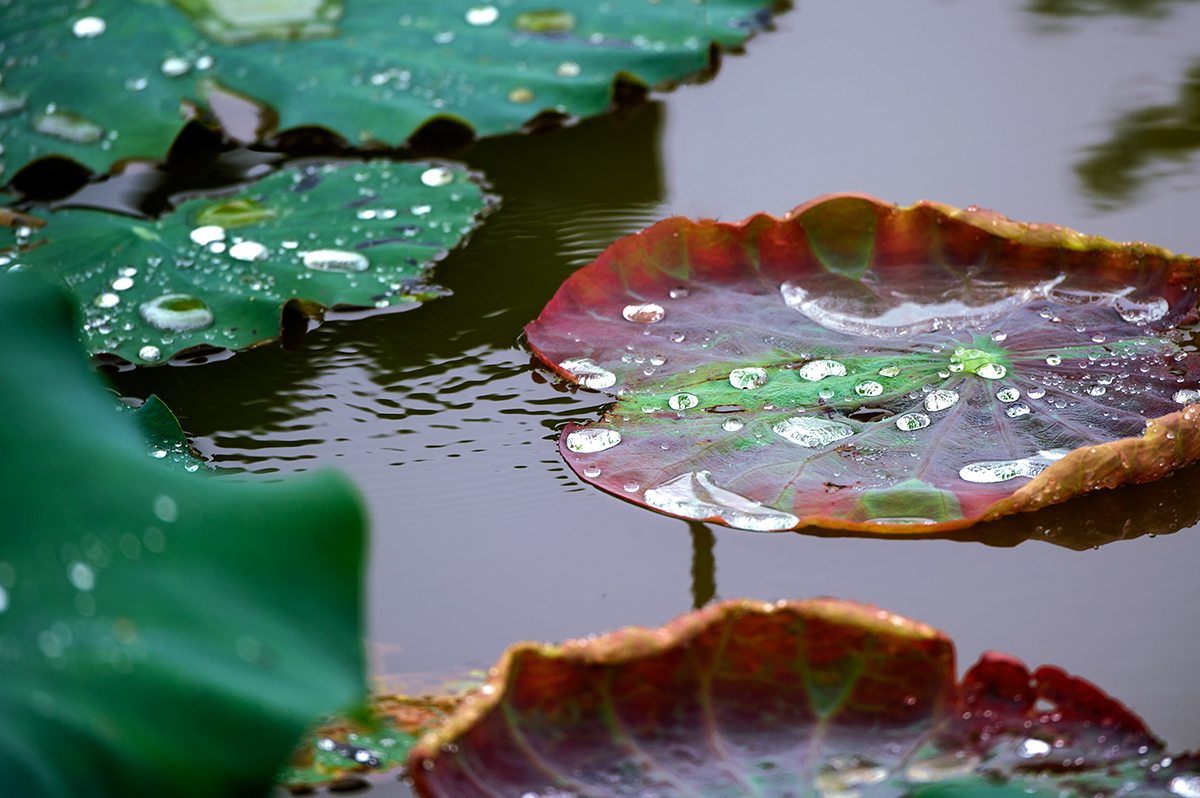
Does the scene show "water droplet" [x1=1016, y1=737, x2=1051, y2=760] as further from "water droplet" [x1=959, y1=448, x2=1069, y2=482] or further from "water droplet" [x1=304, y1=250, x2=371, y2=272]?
"water droplet" [x1=304, y1=250, x2=371, y2=272]

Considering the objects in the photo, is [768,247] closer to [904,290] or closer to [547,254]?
[904,290]

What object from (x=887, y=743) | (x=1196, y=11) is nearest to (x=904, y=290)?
(x=887, y=743)

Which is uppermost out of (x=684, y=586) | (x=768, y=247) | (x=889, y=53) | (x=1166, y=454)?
(x=889, y=53)

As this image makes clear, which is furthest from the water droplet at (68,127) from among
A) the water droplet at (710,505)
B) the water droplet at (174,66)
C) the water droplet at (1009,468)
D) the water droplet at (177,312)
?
the water droplet at (1009,468)

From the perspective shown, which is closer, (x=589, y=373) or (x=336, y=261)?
(x=589, y=373)

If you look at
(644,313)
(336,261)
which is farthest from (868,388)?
(336,261)

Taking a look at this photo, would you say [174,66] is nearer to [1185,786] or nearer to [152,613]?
[152,613]
